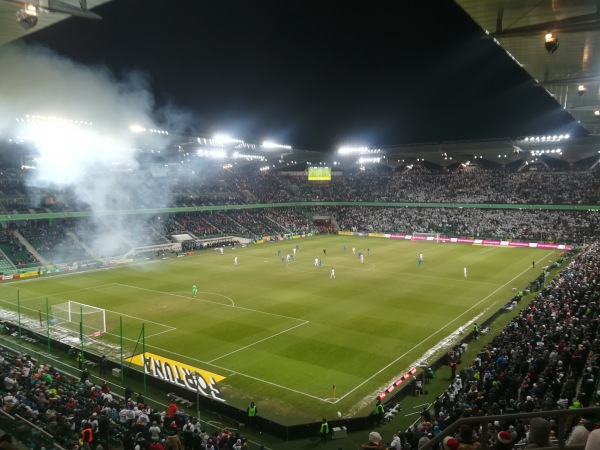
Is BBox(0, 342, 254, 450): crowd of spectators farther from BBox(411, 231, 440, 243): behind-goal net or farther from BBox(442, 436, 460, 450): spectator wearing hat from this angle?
BBox(411, 231, 440, 243): behind-goal net

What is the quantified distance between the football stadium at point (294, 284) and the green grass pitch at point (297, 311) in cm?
17

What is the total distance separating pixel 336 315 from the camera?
26703 millimetres

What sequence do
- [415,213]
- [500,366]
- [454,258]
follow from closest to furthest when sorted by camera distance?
[500,366] → [454,258] → [415,213]

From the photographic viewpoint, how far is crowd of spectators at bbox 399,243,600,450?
35.3ft

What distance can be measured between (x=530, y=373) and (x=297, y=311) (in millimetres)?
15536

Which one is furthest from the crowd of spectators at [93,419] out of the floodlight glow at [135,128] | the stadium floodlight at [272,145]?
the stadium floodlight at [272,145]

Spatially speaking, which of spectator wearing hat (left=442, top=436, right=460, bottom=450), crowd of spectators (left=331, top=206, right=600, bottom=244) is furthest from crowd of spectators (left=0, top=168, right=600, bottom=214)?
spectator wearing hat (left=442, top=436, right=460, bottom=450)

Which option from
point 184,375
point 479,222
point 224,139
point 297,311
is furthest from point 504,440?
point 479,222

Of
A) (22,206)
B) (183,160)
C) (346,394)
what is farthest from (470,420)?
(183,160)

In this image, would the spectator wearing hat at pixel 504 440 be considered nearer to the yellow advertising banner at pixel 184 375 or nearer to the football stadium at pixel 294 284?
the football stadium at pixel 294 284

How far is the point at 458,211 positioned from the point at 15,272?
6153cm

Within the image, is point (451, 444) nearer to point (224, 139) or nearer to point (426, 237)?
point (224, 139)

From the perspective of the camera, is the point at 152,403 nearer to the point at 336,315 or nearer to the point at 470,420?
the point at 336,315

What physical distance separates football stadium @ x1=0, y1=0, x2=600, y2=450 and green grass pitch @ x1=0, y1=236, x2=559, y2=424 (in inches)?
6.9
